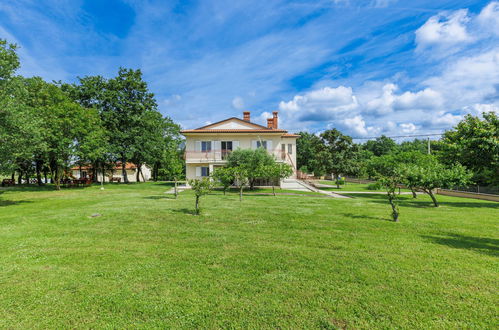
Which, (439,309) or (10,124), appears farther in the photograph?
(10,124)

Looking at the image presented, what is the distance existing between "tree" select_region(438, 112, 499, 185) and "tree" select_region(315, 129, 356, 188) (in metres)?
9.88

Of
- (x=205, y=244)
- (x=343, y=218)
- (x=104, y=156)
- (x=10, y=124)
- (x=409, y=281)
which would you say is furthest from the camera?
(x=104, y=156)

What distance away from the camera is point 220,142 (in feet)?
89.2

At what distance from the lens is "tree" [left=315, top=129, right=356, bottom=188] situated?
2686cm

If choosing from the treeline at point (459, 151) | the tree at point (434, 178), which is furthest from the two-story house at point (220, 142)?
the tree at point (434, 178)

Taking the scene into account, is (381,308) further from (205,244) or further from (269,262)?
(205,244)

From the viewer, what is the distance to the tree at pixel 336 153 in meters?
26.9

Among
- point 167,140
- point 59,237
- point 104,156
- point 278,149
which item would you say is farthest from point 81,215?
point 167,140

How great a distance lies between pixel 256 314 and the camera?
325 centimetres

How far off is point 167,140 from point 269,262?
39.4 metres

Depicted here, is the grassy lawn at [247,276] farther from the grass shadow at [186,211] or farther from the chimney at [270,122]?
the chimney at [270,122]

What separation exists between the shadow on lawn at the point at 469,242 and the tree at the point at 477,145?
1070 centimetres

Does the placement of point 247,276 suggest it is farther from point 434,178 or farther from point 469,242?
point 434,178

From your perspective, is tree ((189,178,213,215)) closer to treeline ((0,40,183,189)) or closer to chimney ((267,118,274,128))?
treeline ((0,40,183,189))
